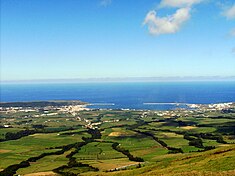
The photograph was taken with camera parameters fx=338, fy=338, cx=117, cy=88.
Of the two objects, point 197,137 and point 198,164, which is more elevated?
point 198,164

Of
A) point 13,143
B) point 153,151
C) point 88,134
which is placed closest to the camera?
point 153,151

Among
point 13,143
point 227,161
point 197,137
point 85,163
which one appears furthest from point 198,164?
point 13,143

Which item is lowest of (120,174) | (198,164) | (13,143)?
(13,143)

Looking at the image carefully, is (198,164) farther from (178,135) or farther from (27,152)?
(178,135)

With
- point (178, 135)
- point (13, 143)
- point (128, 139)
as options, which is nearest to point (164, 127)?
point (178, 135)

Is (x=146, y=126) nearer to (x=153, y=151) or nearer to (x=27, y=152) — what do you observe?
(x=153, y=151)

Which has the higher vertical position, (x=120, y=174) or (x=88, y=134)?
(x=120, y=174)

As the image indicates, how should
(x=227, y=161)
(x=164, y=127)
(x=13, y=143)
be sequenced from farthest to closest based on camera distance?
(x=164, y=127), (x=13, y=143), (x=227, y=161)

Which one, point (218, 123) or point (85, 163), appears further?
point (218, 123)

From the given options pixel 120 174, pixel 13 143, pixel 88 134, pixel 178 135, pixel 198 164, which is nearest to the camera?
pixel 198 164
